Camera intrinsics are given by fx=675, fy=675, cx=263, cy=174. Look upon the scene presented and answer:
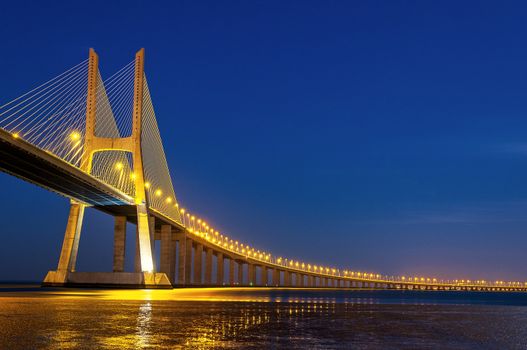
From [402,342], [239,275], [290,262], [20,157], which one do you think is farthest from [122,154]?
[290,262]

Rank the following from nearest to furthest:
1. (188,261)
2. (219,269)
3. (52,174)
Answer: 1. (52,174)
2. (188,261)
3. (219,269)

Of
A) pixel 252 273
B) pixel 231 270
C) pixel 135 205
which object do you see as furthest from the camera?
pixel 252 273

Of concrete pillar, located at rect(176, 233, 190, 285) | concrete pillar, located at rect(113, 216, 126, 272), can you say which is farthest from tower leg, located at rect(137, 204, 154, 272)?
concrete pillar, located at rect(176, 233, 190, 285)

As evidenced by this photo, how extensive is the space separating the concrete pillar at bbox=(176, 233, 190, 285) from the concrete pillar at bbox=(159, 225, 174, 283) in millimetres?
6432

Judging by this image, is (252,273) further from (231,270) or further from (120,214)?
(120,214)

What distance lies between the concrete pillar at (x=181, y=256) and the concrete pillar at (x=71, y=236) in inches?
1177

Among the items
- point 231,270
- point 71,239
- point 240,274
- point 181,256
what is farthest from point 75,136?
point 240,274

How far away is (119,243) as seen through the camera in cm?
6638

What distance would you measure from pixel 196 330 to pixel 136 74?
43911mm

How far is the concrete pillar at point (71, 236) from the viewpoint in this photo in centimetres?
5541

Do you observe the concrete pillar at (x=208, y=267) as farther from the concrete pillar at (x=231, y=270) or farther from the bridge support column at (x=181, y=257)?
the bridge support column at (x=181, y=257)

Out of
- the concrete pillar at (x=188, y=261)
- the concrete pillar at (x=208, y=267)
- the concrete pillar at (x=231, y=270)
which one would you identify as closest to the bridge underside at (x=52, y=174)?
the concrete pillar at (x=188, y=261)

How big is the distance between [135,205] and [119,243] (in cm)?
1117

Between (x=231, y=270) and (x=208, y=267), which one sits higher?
(x=208, y=267)
